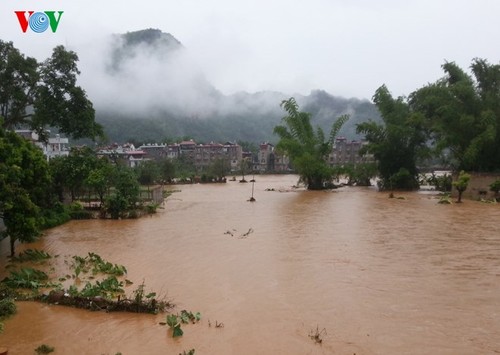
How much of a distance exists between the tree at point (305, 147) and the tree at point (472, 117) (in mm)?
9392

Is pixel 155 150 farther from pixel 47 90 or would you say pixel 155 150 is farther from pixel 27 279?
pixel 27 279

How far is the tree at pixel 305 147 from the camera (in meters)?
33.2

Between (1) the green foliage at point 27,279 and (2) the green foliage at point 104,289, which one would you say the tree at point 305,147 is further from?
(2) the green foliage at point 104,289

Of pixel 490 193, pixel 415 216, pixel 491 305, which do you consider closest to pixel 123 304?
pixel 491 305

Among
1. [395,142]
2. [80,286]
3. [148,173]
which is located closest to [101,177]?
[80,286]

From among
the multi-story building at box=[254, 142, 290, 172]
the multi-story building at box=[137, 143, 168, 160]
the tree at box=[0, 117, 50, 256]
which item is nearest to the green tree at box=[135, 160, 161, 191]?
the multi-story building at box=[137, 143, 168, 160]

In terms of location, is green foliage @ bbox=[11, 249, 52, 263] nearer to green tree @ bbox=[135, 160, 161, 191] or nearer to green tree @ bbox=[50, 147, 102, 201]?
green tree @ bbox=[50, 147, 102, 201]

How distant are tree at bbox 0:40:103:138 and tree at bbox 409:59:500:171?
1830 cm

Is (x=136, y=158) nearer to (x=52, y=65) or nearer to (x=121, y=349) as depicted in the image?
(x=52, y=65)

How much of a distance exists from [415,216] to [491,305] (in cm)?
1100

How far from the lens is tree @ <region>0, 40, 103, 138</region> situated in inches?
712

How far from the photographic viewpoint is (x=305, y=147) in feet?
112

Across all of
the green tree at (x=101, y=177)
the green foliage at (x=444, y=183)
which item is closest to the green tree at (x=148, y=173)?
the green tree at (x=101, y=177)

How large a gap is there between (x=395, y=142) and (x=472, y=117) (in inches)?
295
